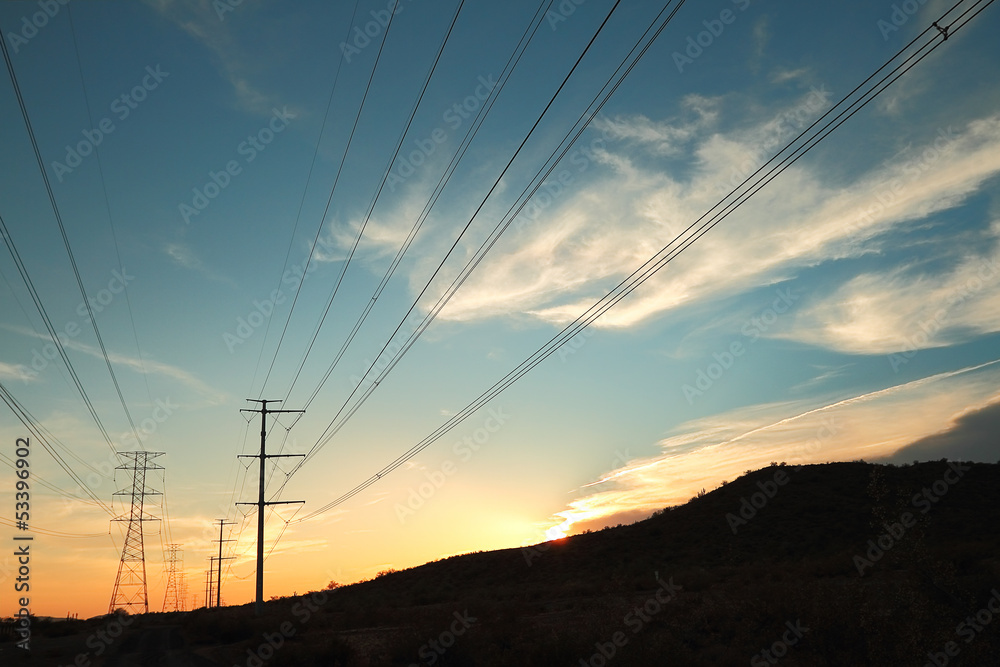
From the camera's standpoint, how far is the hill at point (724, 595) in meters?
16.9

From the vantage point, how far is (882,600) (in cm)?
2056

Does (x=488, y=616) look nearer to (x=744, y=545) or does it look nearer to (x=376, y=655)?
(x=376, y=655)

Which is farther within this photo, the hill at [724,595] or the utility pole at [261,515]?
the utility pole at [261,515]

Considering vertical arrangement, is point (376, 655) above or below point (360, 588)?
below

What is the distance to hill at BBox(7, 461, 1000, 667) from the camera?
55.4 feet

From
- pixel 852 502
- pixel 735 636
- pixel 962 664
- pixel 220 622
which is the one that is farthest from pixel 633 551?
pixel 962 664

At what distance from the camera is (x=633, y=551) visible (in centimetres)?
5716

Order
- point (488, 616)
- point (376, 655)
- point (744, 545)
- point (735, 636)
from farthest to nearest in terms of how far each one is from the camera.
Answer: point (744, 545), point (488, 616), point (376, 655), point (735, 636)

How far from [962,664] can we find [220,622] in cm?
4572

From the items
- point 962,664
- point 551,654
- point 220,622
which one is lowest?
point 962,664

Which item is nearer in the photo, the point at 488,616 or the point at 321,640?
the point at 321,640

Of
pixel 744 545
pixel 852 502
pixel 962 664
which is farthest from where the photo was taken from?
pixel 852 502

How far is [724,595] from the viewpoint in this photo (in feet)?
→ 85.3

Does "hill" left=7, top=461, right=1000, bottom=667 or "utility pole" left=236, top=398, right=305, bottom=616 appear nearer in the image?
"hill" left=7, top=461, right=1000, bottom=667
